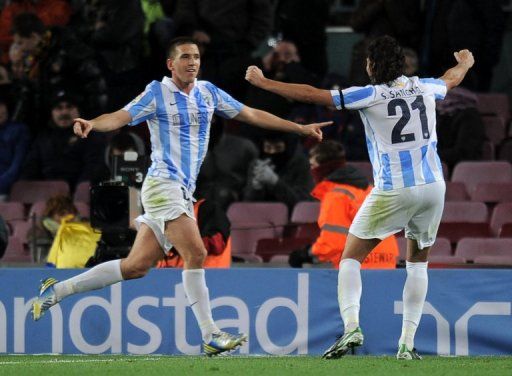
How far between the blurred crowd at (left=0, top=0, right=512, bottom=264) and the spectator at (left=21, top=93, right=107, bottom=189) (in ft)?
0.03

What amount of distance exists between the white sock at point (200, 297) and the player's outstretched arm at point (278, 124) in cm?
106

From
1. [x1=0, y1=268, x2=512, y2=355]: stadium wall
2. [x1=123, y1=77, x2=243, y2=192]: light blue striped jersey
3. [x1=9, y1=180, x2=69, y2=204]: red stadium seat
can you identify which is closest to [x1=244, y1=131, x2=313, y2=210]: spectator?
[x1=9, y1=180, x2=69, y2=204]: red stadium seat

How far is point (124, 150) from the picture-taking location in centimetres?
1191

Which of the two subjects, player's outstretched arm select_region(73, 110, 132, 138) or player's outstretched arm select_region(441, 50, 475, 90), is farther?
player's outstretched arm select_region(441, 50, 475, 90)

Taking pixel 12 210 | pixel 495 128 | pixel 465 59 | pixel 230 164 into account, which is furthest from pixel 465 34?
pixel 465 59

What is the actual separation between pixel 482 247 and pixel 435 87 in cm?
381

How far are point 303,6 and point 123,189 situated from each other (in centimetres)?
508

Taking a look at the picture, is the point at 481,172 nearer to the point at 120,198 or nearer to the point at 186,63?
the point at 120,198

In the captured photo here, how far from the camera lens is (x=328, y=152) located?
10719mm

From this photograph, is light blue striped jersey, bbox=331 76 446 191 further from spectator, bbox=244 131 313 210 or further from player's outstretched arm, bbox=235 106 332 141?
spectator, bbox=244 131 313 210

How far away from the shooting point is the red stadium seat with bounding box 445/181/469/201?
1341 cm

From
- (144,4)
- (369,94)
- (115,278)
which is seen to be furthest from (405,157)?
(144,4)

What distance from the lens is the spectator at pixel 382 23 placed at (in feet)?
48.3

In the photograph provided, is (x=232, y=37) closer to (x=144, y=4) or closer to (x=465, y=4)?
(x=144, y=4)
